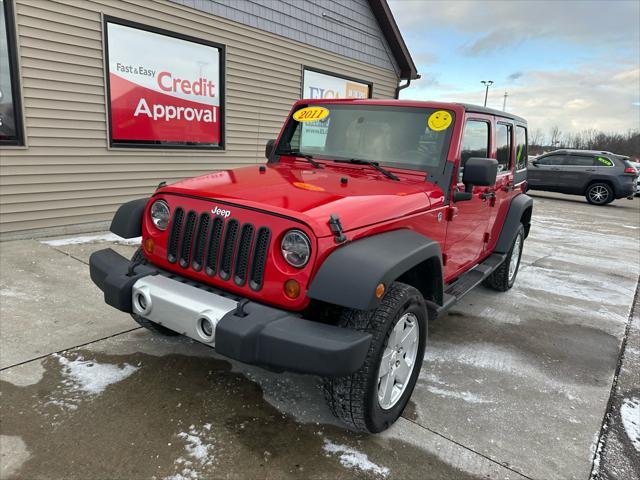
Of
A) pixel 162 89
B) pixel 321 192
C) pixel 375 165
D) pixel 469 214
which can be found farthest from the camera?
pixel 162 89

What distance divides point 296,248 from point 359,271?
0.35m

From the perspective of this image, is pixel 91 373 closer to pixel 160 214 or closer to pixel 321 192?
pixel 160 214

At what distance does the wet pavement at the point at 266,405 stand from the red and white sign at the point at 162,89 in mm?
3192

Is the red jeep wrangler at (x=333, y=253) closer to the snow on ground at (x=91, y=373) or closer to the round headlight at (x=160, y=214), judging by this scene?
the round headlight at (x=160, y=214)

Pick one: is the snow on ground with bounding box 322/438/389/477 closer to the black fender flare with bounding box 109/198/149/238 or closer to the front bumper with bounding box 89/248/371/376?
the front bumper with bounding box 89/248/371/376

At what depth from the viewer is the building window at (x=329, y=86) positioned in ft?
32.1

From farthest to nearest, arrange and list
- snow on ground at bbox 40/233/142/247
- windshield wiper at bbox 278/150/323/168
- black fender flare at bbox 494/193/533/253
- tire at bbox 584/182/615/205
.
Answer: tire at bbox 584/182/615/205 → snow on ground at bbox 40/233/142/247 → black fender flare at bbox 494/193/533/253 → windshield wiper at bbox 278/150/323/168

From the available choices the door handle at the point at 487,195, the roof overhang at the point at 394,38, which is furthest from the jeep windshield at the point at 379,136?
the roof overhang at the point at 394,38

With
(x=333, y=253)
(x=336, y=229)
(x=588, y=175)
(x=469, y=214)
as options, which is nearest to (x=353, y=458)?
(x=333, y=253)

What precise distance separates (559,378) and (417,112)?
2167 millimetres

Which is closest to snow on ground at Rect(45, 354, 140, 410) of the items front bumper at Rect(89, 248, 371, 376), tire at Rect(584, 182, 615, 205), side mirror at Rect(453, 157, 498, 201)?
front bumper at Rect(89, 248, 371, 376)

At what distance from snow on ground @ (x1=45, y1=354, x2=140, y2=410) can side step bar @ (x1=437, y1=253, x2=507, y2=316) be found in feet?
6.82

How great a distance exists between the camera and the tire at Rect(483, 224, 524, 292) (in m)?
5.02

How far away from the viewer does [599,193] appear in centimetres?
1539
